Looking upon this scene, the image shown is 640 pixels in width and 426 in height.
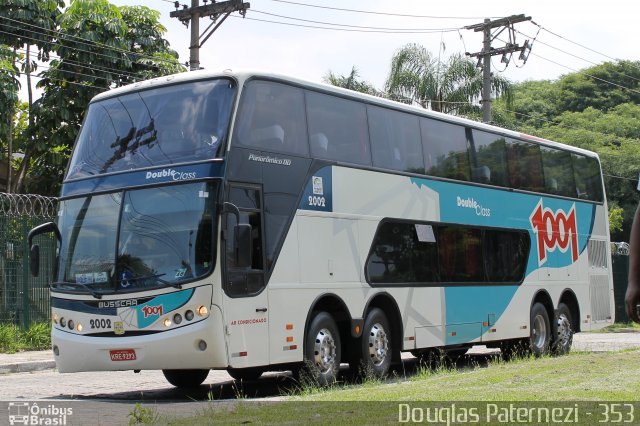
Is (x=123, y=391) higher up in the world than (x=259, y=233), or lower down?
lower down

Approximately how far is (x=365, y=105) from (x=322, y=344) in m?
3.89

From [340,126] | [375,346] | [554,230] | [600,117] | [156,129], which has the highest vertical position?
[600,117]

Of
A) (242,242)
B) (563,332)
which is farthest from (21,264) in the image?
(563,332)

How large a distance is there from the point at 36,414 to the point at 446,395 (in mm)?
4112

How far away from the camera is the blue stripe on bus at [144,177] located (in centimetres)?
1220

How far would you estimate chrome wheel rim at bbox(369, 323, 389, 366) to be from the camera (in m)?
14.6

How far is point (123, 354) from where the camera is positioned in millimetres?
12102

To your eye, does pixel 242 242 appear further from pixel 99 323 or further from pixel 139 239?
pixel 99 323

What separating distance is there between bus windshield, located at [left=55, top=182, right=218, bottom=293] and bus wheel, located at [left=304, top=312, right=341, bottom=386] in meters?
2.15

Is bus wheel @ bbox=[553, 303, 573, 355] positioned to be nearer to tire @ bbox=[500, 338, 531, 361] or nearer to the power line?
tire @ bbox=[500, 338, 531, 361]

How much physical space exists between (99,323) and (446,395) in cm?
474

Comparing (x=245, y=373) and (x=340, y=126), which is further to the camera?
(x=340, y=126)

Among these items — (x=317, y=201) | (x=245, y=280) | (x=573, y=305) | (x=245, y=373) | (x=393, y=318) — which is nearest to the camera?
(x=245, y=280)

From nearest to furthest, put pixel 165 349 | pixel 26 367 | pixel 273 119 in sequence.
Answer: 1. pixel 165 349
2. pixel 273 119
3. pixel 26 367
